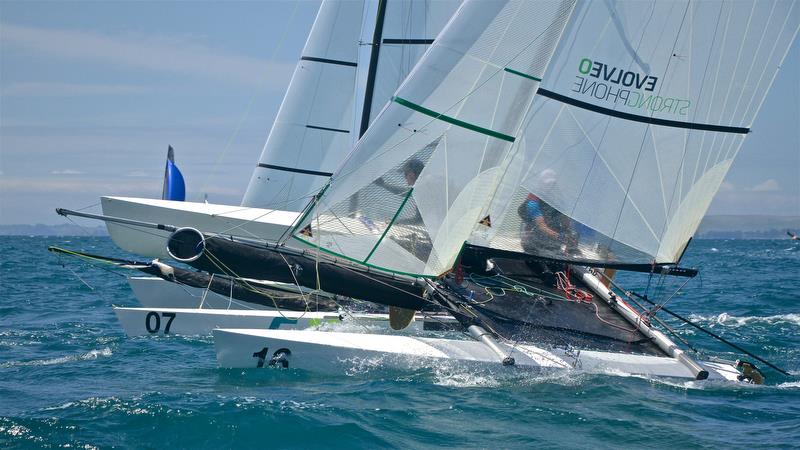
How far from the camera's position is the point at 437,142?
9.32 meters

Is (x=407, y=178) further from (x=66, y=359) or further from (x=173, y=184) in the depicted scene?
(x=173, y=184)

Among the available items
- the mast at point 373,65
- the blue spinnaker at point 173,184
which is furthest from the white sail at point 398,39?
the blue spinnaker at point 173,184

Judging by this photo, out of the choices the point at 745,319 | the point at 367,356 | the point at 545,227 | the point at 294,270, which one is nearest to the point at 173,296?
the point at 294,270

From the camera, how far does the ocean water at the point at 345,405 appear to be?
270 inches

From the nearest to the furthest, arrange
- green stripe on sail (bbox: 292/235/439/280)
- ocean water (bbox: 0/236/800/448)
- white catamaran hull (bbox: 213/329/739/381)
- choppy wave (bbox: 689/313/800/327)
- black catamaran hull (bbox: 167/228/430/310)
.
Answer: ocean water (bbox: 0/236/800/448) → white catamaran hull (bbox: 213/329/739/381) → green stripe on sail (bbox: 292/235/439/280) → black catamaran hull (bbox: 167/228/430/310) → choppy wave (bbox: 689/313/800/327)

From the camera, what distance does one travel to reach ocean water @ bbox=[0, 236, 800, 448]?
6.86 meters

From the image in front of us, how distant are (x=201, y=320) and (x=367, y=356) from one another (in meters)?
2.58

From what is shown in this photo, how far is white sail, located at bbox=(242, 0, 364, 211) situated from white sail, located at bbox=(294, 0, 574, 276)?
21.9 feet

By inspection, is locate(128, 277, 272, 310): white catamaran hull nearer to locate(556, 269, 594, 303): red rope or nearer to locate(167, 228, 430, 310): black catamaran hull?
locate(167, 228, 430, 310): black catamaran hull

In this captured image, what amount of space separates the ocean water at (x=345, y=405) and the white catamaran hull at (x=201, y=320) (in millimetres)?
329

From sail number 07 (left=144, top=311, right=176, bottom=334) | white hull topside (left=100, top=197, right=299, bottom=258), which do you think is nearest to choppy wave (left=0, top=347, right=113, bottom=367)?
sail number 07 (left=144, top=311, right=176, bottom=334)

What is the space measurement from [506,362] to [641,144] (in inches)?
140

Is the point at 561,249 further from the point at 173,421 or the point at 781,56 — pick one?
the point at 173,421

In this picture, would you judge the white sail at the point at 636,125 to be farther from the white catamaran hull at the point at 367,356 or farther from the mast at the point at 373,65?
the mast at the point at 373,65
